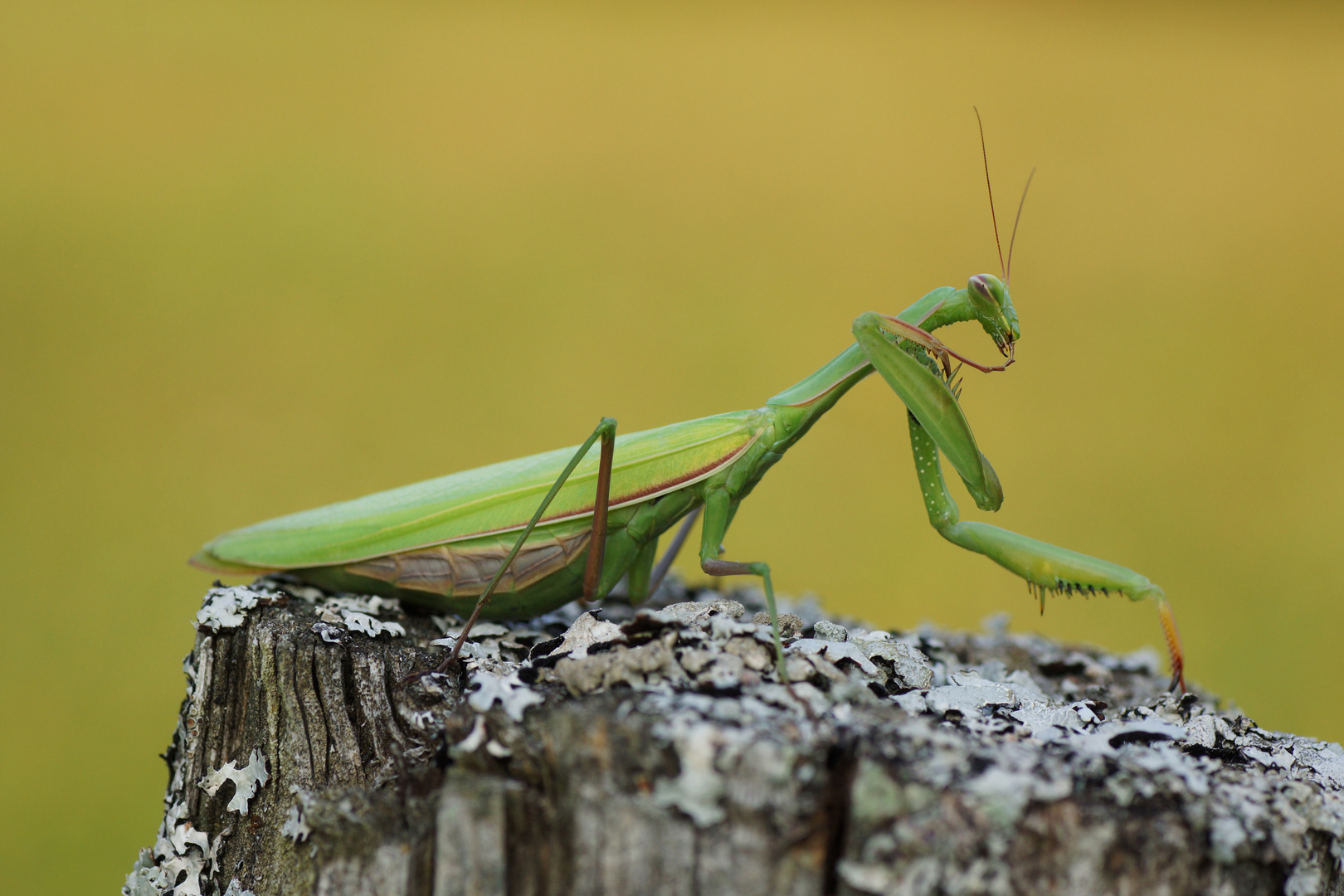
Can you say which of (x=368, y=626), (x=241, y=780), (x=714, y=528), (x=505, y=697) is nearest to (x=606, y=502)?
(x=714, y=528)

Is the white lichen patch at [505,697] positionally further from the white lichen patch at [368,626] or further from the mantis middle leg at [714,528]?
the mantis middle leg at [714,528]

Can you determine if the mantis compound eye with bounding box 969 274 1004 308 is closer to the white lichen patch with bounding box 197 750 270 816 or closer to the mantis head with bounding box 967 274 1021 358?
the mantis head with bounding box 967 274 1021 358

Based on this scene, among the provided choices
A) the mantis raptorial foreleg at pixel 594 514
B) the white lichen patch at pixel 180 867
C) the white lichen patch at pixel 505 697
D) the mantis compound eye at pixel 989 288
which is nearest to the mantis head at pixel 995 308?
the mantis compound eye at pixel 989 288

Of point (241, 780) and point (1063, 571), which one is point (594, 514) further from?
point (1063, 571)

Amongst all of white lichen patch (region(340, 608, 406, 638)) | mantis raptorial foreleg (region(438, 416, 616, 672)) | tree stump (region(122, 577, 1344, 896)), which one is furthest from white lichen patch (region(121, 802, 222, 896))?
mantis raptorial foreleg (region(438, 416, 616, 672))

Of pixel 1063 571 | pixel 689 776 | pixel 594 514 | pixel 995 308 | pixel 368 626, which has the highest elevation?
pixel 995 308

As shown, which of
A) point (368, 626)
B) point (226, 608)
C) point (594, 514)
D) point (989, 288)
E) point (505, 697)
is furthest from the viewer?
point (594, 514)
